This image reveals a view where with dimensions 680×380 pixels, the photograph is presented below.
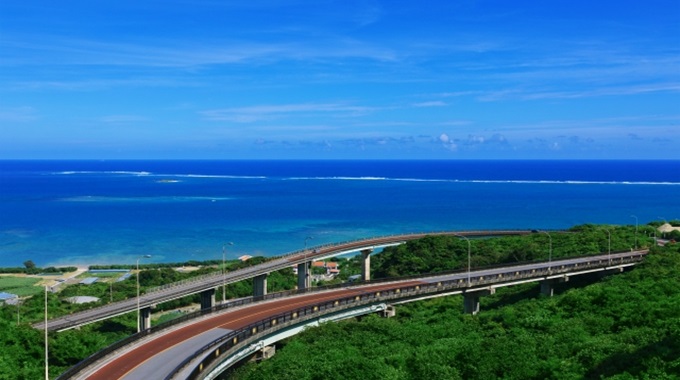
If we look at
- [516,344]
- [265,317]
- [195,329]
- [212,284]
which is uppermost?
[516,344]

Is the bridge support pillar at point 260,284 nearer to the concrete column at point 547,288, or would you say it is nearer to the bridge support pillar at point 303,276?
the bridge support pillar at point 303,276

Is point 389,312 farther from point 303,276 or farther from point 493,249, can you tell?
point 493,249

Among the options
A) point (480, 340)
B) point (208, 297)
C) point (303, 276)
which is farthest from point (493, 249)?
point (480, 340)

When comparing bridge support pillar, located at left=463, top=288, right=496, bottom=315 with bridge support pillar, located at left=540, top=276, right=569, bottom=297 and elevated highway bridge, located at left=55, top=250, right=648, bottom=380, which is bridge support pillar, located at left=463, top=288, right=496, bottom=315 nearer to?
elevated highway bridge, located at left=55, top=250, right=648, bottom=380

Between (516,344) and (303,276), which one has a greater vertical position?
(516,344)

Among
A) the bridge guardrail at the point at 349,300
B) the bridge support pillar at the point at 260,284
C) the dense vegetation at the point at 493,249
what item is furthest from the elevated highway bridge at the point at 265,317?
the bridge support pillar at the point at 260,284

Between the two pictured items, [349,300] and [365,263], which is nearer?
[349,300]

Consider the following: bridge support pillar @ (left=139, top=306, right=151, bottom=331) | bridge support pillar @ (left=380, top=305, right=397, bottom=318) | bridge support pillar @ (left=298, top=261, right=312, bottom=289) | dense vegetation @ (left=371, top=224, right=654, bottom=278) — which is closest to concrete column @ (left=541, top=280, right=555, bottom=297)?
dense vegetation @ (left=371, top=224, right=654, bottom=278)
